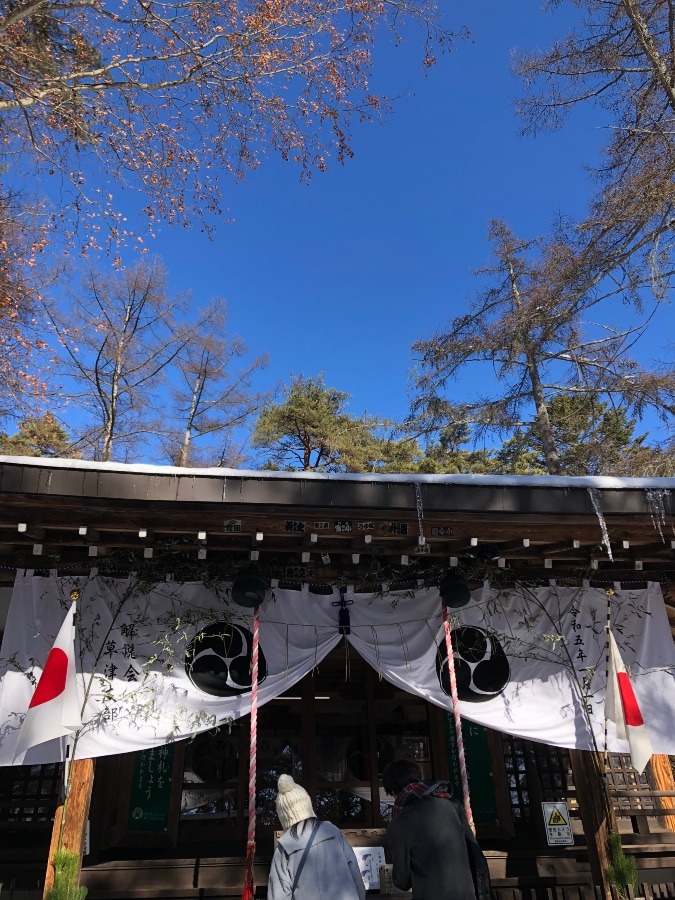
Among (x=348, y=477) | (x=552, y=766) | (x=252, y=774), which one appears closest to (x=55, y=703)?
(x=252, y=774)

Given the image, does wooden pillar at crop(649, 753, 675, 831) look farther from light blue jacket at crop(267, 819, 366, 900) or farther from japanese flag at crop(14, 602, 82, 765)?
japanese flag at crop(14, 602, 82, 765)

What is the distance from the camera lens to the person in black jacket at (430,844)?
3.03 meters

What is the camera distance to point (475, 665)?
532cm

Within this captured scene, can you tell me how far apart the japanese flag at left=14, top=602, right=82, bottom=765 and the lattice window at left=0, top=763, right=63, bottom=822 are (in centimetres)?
308

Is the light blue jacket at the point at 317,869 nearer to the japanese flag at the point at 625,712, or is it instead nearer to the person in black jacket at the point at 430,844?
the person in black jacket at the point at 430,844

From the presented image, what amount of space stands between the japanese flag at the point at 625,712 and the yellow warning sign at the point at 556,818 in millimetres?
1673

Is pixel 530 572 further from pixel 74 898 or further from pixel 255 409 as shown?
pixel 255 409

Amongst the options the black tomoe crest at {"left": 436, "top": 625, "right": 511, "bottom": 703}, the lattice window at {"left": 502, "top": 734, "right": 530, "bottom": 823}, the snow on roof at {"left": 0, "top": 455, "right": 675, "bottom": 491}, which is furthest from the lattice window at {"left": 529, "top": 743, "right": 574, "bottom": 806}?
the snow on roof at {"left": 0, "top": 455, "right": 675, "bottom": 491}

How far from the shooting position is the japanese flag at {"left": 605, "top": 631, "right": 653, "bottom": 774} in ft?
15.2

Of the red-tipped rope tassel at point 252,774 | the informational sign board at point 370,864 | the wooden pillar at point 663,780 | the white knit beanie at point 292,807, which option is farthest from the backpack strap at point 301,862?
the wooden pillar at point 663,780

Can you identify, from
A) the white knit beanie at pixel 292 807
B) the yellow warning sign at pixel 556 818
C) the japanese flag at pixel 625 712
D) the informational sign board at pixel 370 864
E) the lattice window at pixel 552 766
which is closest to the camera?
the white knit beanie at pixel 292 807

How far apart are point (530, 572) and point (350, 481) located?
7.75ft

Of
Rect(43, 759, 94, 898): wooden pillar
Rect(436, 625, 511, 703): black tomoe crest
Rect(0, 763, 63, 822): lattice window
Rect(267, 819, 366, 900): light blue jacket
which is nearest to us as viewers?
Rect(267, 819, 366, 900): light blue jacket

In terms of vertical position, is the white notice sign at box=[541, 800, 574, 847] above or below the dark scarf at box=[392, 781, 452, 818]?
below
